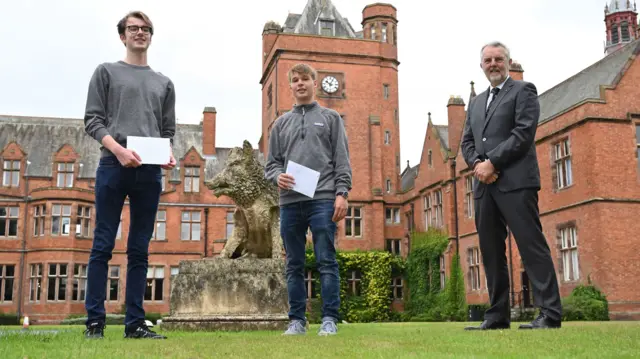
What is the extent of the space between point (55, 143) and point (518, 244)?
34890mm

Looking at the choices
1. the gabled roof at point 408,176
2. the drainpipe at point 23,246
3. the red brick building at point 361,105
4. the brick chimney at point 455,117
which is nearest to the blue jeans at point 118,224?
the brick chimney at point 455,117

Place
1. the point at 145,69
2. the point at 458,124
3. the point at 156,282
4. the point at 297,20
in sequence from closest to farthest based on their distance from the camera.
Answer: the point at 145,69
the point at 458,124
the point at 156,282
the point at 297,20

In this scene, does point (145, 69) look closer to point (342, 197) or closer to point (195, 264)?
point (342, 197)

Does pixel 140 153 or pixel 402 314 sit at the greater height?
pixel 140 153

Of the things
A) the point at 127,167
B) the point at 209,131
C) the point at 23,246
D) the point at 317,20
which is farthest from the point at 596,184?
the point at 23,246

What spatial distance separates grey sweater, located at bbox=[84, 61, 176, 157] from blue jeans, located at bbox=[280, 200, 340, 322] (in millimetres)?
1296

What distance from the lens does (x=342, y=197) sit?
5.39m

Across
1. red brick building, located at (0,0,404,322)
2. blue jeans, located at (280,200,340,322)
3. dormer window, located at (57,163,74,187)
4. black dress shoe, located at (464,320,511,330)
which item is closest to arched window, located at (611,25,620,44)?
red brick building, located at (0,0,404,322)

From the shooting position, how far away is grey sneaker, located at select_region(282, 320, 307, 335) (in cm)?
514

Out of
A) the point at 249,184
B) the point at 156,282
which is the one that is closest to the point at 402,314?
the point at 156,282

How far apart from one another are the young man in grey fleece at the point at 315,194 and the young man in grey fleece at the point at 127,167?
3.55 ft

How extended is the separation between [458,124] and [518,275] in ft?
30.8

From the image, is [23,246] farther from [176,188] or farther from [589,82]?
[589,82]

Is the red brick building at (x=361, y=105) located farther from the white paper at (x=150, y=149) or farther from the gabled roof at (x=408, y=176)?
the white paper at (x=150, y=149)
